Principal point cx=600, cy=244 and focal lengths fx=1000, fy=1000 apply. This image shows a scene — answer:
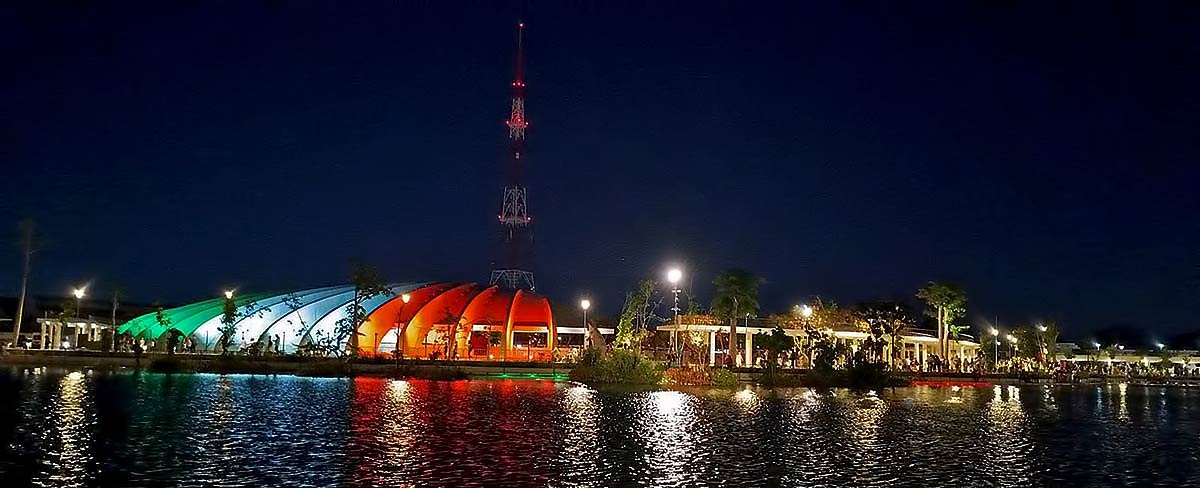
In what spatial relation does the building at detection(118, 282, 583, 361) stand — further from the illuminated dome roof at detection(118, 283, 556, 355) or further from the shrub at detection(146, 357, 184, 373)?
the shrub at detection(146, 357, 184, 373)

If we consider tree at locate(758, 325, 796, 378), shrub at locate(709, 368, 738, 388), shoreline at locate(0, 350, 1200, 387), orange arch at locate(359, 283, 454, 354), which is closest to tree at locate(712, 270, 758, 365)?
tree at locate(758, 325, 796, 378)

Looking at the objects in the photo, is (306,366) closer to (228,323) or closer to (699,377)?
(228,323)

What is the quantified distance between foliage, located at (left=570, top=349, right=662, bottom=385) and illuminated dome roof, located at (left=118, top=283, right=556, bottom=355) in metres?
24.5

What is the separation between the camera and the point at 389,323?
83.2 metres

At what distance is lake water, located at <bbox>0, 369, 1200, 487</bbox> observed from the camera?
67.5ft

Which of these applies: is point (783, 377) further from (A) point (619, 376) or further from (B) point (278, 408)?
(B) point (278, 408)

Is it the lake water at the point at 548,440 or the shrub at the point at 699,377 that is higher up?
the shrub at the point at 699,377

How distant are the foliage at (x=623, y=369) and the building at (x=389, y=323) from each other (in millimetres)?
23013


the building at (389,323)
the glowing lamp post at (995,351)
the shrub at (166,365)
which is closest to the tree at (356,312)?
the building at (389,323)

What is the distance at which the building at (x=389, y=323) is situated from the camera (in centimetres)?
8131

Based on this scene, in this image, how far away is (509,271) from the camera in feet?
307

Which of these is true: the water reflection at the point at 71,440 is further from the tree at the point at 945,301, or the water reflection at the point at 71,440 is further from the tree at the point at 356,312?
the tree at the point at 945,301

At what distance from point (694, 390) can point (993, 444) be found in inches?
973

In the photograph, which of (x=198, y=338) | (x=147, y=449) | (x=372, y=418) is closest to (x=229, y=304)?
(x=198, y=338)
